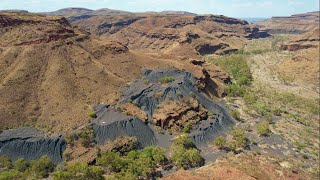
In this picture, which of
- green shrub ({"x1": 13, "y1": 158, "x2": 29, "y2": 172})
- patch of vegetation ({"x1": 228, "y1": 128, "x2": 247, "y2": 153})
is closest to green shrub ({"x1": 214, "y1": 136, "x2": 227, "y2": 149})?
patch of vegetation ({"x1": 228, "y1": 128, "x2": 247, "y2": 153})

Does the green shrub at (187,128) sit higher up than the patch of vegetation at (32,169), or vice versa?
the green shrub at (187,128)

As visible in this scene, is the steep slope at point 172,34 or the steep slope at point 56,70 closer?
the steep slope at point 56,70

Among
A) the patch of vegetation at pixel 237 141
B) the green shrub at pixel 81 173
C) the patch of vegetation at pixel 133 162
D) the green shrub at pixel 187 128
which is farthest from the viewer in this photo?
the green shrub at pixel 187 128

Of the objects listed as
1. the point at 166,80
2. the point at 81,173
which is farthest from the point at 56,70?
the point at 81,173

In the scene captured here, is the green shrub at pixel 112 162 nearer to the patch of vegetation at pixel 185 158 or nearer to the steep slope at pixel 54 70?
the patch of vegetation at pixel 185 158

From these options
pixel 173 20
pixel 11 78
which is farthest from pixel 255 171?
pixel 173 20

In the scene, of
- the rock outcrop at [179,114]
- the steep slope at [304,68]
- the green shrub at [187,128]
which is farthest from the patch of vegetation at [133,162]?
the steep slope at [304,68]
